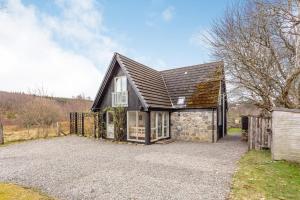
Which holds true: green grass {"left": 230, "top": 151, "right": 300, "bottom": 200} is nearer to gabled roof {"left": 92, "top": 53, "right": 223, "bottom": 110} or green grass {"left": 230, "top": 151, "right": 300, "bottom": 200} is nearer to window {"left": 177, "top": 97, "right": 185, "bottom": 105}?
gabled roof {"left": 92, "top": 53, "right": 223, "bottom": 110}

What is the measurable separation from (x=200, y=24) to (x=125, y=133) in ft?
28.8

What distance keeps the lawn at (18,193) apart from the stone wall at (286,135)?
8.69 meters

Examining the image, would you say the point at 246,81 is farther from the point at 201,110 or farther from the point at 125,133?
the point at 125,133

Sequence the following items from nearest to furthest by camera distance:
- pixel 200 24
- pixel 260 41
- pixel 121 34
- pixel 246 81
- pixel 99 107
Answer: pixel 260 41 → pixel 246 81 → pixel 200 24 → pixel 99 107 → pixel 121 34

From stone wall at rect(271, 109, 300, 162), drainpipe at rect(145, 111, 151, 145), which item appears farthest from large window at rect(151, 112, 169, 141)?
stone wall at rect(271, 109, 300, 162)

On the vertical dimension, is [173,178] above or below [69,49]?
below

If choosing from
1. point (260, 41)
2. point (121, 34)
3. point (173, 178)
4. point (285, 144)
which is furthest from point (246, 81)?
point (121, 34)

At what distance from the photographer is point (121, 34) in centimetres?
1850

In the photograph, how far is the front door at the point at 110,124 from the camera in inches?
624

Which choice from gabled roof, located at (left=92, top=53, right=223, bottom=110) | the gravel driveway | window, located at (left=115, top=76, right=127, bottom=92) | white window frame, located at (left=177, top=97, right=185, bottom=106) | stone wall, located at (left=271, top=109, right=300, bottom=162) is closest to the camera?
the gravel driveway

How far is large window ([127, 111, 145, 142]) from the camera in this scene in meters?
14.3

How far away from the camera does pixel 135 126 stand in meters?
14.6

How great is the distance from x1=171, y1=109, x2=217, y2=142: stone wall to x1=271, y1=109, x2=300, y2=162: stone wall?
5.77 m

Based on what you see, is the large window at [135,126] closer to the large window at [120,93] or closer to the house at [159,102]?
the house at [159,102]
